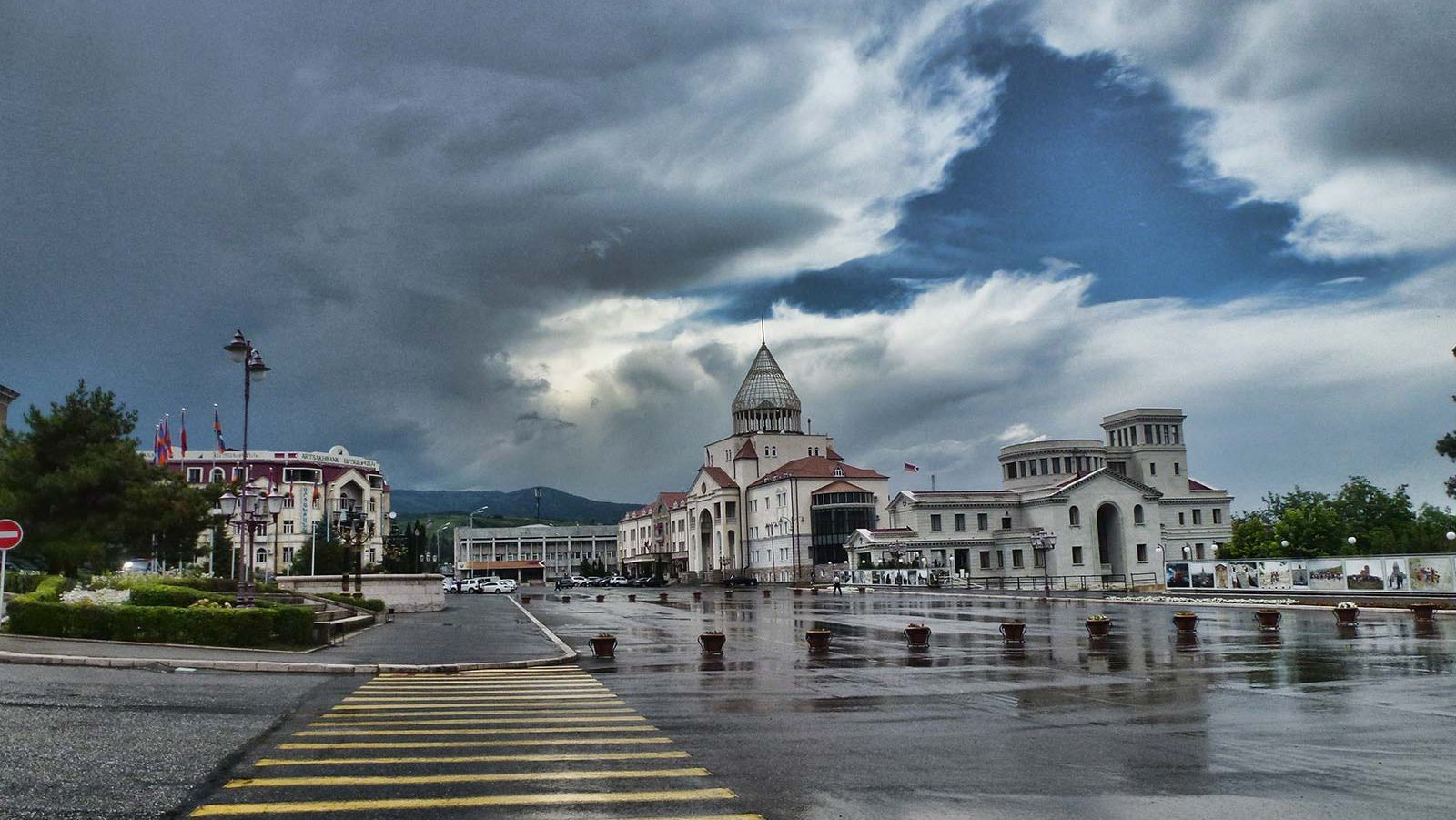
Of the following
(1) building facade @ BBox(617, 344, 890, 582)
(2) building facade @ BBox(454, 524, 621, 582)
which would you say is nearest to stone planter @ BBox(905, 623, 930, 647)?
(1) building facade @ BBox(617, 344, 890, 582)

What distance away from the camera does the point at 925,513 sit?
98438 millimetres

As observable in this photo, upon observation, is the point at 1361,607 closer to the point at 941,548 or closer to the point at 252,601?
the point at 252,601

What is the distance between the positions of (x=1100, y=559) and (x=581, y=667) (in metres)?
86.0

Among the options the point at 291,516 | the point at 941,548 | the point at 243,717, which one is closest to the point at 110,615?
the point at 243,717

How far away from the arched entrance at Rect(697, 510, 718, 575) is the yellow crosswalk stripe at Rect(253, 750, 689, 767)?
123825 millimetres

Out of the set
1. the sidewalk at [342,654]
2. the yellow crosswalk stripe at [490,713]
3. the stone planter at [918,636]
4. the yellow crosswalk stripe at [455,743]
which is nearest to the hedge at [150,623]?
the sidewalk at [342,654]

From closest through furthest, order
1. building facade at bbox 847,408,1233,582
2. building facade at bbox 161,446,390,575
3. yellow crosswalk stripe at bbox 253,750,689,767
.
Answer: yellow crosswalk stripe at bbox 253,750,689,767, building facade at bbox 847,408,1233,582, building facade at bbox 161,446,390,575

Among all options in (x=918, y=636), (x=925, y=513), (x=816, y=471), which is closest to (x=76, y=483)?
(x=918, y=636)

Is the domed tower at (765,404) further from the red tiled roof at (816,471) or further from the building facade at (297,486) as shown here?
the building facade at (297,486)

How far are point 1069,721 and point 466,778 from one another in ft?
26.6

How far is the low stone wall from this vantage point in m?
52.3

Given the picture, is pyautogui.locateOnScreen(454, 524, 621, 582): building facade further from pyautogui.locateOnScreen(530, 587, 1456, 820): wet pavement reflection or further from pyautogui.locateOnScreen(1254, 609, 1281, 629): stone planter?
pyautogui.locateOnScreen(530, 587, 1456, 820): wet pavement reflection

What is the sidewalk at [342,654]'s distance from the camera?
19.5m

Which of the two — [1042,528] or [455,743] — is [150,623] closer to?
[455,743]
